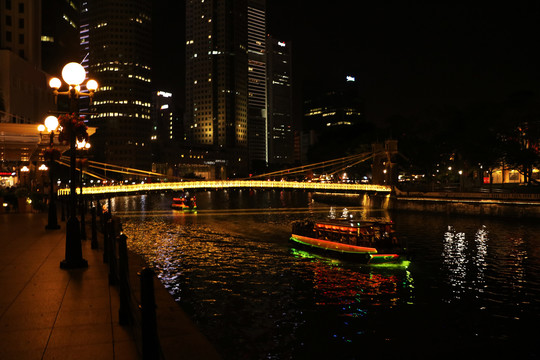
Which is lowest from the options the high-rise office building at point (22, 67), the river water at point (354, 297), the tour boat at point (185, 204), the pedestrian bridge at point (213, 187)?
the river water at point (354, 297)

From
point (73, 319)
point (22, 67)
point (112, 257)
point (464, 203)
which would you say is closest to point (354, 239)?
point (112, 257)

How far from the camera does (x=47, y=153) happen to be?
19.8m

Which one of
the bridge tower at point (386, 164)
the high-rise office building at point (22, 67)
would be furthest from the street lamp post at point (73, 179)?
the bridge tower at point (386, 164)

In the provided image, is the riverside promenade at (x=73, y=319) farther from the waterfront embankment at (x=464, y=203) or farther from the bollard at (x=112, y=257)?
the waterfront embankment at (x=464, y=203)

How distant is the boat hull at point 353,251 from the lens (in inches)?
1057

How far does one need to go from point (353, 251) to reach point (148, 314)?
77.0ft

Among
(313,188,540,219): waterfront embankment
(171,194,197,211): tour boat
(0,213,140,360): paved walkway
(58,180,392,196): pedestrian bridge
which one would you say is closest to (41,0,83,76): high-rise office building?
(58,180,392,196): pedestrian bridge

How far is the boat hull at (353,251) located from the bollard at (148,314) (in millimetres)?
22793

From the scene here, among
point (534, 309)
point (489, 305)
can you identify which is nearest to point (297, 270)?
point (489, 305)

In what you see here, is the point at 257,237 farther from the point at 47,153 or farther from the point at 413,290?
the point at 47,153

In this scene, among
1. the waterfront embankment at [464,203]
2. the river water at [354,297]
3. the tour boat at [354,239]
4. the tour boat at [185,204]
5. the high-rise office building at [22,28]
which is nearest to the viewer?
the river water at [354,297]

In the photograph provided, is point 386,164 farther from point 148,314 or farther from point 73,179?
point 148,314

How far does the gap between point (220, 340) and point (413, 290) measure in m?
11.0

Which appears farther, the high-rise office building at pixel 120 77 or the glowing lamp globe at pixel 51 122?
the high-rise office building at pixel 120 77
